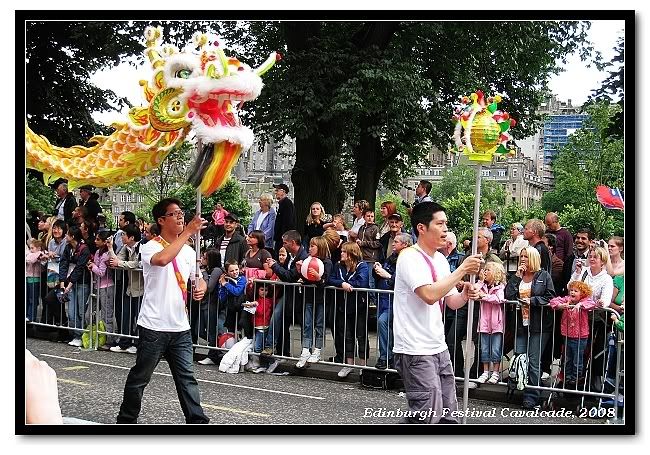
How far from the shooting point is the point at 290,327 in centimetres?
930

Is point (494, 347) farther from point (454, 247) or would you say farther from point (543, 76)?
point (543, 76)

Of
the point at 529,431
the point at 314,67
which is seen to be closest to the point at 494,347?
the point at 529,431

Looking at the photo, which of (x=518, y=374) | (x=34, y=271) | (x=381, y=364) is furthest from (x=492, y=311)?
(x=34, y=271)

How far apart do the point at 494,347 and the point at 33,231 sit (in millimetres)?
3994

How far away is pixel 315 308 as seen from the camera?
920cm

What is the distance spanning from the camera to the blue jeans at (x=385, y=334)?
8719mm

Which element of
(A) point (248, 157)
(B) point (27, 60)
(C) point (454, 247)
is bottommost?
(C) point (454, 247)

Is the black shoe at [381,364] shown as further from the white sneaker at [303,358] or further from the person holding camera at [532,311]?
the person holding camera at [532,311]

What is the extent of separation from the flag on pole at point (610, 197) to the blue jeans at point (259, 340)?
125 inches

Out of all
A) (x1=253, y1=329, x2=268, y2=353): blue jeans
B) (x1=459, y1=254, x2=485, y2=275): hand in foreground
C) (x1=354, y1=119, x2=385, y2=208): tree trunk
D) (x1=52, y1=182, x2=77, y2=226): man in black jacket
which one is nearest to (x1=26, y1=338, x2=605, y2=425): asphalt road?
(x1=253, y1=329, x2=268, y2=353): blue jeans

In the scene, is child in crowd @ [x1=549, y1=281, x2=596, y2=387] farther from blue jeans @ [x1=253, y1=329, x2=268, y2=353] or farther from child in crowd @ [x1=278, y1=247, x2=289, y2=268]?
blue jeans @ [x1=253, y1=329, x2=268, y2=353]

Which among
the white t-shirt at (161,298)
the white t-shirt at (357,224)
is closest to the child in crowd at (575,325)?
the white t-shirt at (357,224)

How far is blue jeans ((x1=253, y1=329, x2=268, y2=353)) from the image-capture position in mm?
9344

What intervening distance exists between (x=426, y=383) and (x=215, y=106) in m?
2.16
